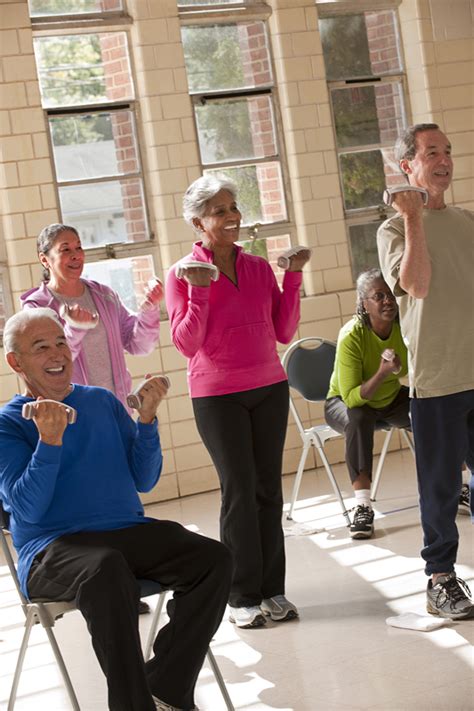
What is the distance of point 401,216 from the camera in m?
3.44

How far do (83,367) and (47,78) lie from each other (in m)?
2.77

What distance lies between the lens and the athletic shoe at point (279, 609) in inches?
151

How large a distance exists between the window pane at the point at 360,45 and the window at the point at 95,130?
134 centimetres

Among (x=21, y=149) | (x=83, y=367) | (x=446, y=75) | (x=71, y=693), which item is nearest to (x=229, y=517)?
(x=83, y=367)

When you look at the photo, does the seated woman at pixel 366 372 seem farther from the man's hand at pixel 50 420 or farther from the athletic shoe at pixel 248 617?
the man's hand at pixel 50 420

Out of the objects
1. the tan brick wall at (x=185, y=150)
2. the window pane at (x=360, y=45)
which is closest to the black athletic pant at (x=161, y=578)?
the tan brick wall at (x=185, y=150)

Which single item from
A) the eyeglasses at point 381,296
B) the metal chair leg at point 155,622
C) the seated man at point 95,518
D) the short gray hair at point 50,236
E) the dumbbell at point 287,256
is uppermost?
the short gray hair at point 50,236

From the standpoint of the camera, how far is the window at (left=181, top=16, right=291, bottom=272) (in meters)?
6.61

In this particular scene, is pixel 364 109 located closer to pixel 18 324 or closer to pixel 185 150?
pixel 185 150

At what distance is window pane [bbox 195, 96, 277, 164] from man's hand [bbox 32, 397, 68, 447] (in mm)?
4153

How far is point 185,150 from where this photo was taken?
6.43 m

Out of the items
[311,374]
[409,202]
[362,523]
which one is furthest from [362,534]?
[409,202]

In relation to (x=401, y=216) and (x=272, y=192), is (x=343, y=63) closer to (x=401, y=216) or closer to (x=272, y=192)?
(x=272, y=192)

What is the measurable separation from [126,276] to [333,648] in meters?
3.43
